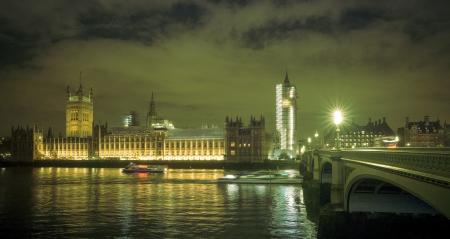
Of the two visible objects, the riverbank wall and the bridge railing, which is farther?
the riverbank wall

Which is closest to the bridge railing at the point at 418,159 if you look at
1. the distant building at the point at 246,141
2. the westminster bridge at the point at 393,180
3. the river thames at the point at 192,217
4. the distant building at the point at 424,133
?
the westminster bridge at the point at 393,180

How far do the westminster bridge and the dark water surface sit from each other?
6450 millimetres

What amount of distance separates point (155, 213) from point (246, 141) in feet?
416

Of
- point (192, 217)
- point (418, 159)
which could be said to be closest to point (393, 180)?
point (418, 159)

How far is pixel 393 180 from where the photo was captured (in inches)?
848

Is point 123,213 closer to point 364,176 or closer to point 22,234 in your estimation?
point 22,234

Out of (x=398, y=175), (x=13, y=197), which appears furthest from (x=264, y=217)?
(x=13, y=197)

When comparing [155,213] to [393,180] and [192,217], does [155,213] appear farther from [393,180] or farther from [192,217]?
[393,180]

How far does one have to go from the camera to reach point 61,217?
49.9 meters

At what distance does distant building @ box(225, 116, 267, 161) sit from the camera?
176875 mm

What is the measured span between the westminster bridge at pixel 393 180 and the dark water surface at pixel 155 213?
645cm

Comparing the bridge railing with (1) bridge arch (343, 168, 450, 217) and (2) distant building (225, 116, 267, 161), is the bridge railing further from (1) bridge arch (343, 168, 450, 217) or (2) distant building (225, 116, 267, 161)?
(2) distant building (225, 116, 267, 161)

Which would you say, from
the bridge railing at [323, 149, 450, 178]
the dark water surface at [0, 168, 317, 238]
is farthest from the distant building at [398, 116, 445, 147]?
the bridge railing at [323, 149, 450, 178]

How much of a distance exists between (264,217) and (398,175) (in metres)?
29.7
